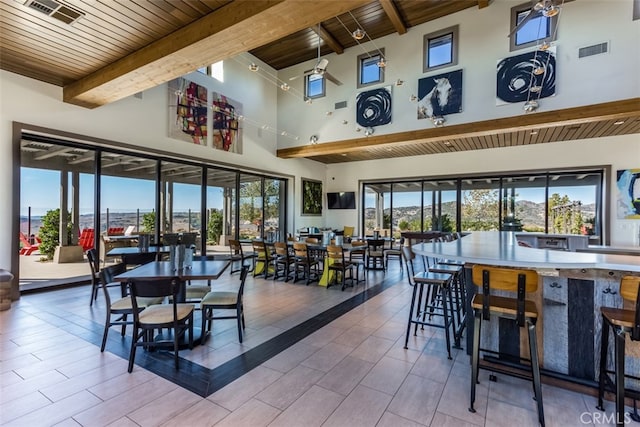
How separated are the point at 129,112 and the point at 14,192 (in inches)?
94.5

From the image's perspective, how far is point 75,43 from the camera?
12.4 feet

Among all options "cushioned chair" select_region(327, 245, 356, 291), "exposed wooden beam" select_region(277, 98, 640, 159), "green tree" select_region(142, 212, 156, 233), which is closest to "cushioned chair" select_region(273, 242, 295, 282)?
"cushioned chair" select_region(327, 245, 356, 291)

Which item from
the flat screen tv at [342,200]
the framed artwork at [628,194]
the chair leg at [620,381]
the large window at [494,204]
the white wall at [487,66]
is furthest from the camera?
the flat screen tv at [342,200]

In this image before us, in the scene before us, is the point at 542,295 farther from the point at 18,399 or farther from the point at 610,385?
the point at 18,399

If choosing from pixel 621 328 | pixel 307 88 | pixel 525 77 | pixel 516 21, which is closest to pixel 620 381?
pixel 621 328

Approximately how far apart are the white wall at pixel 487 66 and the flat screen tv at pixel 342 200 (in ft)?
10.1

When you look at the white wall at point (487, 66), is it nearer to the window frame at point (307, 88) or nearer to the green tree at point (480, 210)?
the window frame at point (307, 88)

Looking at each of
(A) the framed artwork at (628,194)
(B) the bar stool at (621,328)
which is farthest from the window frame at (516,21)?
(B) the bar stool at (621,328)

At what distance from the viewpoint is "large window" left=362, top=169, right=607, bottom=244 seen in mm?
7746

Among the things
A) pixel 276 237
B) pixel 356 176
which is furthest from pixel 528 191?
pixel 276 237

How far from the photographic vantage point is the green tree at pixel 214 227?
766 centimetres

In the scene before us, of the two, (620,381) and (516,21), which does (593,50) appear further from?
(620,381)

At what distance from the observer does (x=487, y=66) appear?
6344mm

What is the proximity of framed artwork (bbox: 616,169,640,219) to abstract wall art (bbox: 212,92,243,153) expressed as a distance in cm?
970
